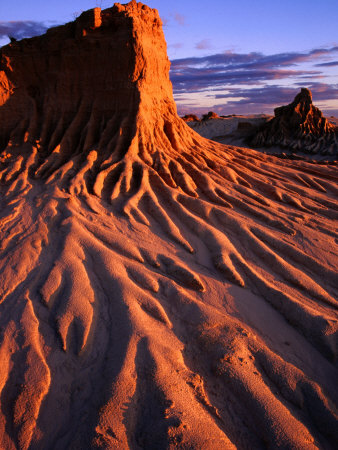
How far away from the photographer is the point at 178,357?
96.7 inches

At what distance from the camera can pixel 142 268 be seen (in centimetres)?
340

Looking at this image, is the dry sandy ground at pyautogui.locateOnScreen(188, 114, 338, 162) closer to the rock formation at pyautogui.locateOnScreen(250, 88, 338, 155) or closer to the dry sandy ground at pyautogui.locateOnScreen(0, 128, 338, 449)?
the rock formation at pyautogui.locateOnScreen(250, 88, 338, 155)

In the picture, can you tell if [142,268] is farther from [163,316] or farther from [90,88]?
[90,88]

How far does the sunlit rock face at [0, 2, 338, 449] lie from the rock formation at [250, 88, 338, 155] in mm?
11197

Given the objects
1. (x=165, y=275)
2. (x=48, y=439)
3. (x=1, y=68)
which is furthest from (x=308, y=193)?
(x=1, y=68)

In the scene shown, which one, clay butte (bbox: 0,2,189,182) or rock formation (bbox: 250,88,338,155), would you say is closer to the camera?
clay butte (bbox: 0,2,189,182)

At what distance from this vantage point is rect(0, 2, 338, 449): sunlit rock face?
2.12m

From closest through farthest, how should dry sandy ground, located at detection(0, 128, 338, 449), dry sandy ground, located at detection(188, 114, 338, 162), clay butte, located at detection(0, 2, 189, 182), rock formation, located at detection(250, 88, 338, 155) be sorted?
1. dry sandy ground, located at detection(0, 128, 338, 449)
2. clay butte, located at detection(0, 2, 189, 182)
3. rock formation, located at detection(250, 88, 338, 155)
4. dry sandy ground, located at detection(188, 114, 338, 162)

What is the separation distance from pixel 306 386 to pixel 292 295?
3.52 feet

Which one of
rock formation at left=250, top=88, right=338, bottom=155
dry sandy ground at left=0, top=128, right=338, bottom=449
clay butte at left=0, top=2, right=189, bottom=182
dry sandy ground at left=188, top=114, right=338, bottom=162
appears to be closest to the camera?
dry sandy ground at left=0, top=128, right=338, bottom=449

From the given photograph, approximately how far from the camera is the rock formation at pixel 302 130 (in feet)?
54.3

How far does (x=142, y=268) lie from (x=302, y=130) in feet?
57.1

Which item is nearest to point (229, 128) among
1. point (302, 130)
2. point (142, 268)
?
point (302, 130)

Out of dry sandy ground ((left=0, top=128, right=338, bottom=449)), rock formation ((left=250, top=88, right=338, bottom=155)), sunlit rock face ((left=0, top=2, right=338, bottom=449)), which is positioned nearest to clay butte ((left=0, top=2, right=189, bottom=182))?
sunlit rock face ((left=0, top=2, right=338, bottom=449))
